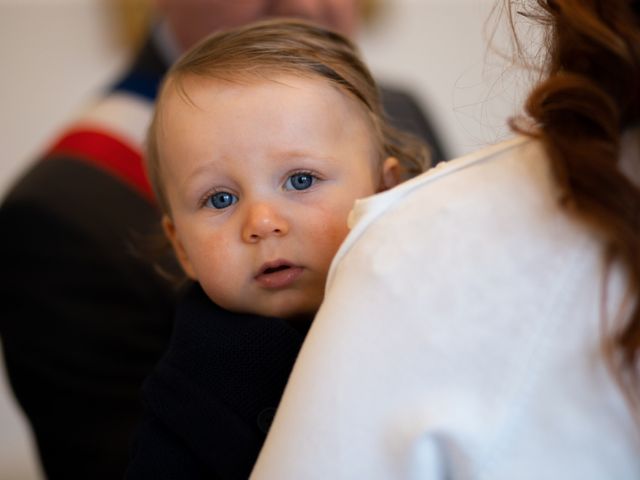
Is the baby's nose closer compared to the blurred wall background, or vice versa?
the baby's nose

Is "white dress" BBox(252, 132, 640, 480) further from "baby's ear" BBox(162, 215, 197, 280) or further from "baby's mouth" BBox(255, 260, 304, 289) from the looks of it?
"baby's ear" BBox(162, 215, 197, 280)

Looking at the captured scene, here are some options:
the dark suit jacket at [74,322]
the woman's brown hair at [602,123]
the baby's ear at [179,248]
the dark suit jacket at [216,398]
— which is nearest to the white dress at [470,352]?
the woman's brown hair at [602,123]

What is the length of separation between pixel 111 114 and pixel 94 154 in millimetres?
104

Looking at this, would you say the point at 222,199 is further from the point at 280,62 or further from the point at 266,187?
the point at 280,62

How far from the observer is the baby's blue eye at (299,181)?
833mm

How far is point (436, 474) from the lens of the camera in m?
0.56

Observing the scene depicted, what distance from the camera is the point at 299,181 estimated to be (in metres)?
0.84

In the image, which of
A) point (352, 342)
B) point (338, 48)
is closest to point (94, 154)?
point (338, 48)

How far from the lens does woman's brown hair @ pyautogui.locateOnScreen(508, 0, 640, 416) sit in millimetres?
520

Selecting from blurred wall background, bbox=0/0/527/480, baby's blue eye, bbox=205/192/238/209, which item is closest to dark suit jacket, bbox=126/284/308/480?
baby's blue eye, bbox=205/192/238/209

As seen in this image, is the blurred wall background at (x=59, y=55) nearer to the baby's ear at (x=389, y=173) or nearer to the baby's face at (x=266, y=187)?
the baby's ear at (x=389, y=173)

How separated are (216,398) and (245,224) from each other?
175mm

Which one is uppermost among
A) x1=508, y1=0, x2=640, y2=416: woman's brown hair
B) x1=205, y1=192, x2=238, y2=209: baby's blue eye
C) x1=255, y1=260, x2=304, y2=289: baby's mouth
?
x1=508, y1=0, x2=640, y2=416: woman's brown hair

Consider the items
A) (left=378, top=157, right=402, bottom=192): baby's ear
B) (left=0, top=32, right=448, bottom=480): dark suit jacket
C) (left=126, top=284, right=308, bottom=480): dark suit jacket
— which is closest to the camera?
(left=126, top=284, right=308, bottom=480): dark suit jacket
